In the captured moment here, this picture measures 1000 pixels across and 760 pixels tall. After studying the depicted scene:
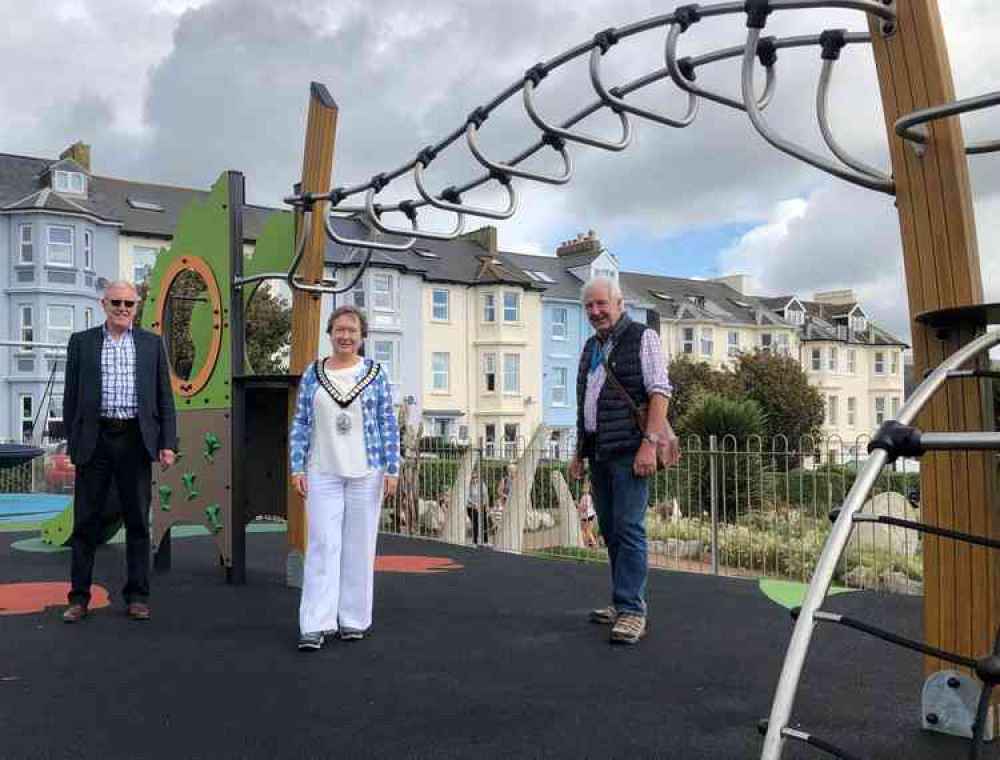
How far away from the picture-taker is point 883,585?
9.09 m

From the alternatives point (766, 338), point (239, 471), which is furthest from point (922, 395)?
point (766, 338)

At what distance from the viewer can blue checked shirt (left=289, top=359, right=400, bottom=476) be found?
5227mm

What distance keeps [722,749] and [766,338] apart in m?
51.4

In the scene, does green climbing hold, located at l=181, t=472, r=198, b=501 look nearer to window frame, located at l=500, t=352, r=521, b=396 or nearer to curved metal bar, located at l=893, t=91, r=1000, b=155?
curved metal bar, located at l=893, t=91, r=1000, b=155

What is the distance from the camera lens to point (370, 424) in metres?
5.25

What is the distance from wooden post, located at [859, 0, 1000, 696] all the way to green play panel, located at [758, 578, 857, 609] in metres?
2.85

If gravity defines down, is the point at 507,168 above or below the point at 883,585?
above

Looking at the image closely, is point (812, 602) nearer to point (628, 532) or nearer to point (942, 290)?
point (942, 290)

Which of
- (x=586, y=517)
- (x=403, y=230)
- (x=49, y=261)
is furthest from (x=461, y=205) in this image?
(x=49, y=261)

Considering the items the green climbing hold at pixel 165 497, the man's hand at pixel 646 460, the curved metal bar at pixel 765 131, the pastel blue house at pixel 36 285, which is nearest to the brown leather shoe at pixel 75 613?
the green climbing hold at pixel 165 497

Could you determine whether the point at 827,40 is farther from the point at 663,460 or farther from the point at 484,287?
the point at 484,287

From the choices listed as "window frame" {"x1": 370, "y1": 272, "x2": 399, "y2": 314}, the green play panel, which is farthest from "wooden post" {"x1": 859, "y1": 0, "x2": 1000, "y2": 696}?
"window frame" {"x1": 370, "y1": 272, "x2": 399, "y2": 314}

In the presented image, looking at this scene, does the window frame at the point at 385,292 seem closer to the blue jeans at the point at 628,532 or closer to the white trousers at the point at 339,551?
the white trousers at the point at 339,551

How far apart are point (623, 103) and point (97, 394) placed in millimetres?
3325
